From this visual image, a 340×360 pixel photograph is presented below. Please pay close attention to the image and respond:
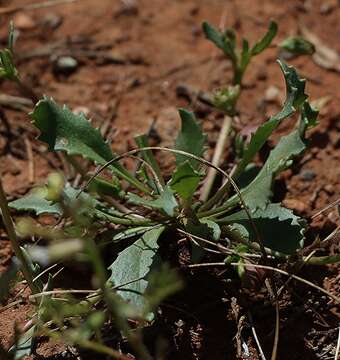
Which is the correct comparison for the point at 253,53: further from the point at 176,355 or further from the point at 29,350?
the point at 29,350

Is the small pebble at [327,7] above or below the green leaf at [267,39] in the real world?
below

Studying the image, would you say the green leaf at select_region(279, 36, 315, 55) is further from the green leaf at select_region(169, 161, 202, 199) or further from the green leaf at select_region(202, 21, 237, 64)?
the green leaf at select_region(169, 161, 202, 199)

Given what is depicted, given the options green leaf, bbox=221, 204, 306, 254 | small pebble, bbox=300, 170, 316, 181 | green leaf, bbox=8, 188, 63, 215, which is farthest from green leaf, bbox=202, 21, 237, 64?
green leaf, bbox=8, 188, 63, 215

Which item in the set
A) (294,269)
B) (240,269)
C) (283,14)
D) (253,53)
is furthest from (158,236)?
(283,14)

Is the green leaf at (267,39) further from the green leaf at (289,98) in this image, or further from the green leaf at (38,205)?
the green leaf at (38,205)

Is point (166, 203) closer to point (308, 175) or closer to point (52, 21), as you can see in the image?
point (308, 175)

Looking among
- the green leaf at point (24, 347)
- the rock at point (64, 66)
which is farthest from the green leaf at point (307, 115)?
the rock at point (64, 66)
